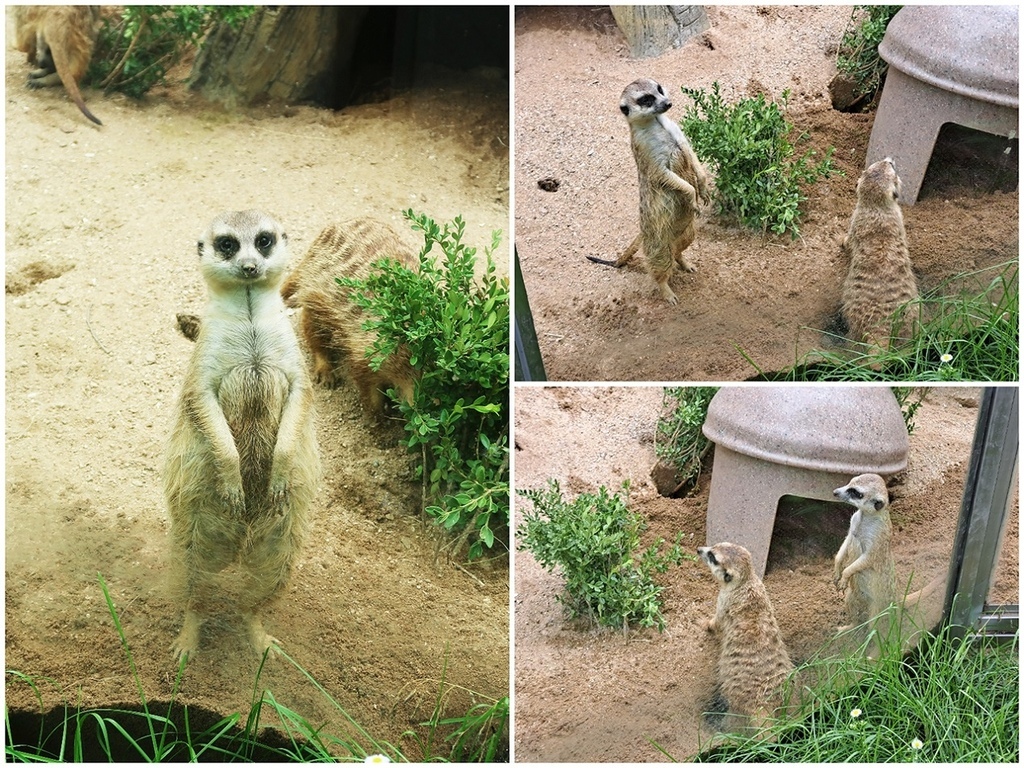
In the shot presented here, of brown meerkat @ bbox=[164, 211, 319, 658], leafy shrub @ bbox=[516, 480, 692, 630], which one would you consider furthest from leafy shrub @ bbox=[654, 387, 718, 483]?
brown meerkat @ bbox=[164, 211, 319, 658]

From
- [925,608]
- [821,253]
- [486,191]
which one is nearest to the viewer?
[821,253]

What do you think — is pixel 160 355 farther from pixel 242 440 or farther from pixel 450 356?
pixel 450 356

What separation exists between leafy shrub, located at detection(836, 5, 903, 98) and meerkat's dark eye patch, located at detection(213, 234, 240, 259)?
142 centimetres

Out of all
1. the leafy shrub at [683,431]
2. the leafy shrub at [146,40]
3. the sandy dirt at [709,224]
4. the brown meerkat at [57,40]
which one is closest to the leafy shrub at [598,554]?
the leafy shrub at [683,431]

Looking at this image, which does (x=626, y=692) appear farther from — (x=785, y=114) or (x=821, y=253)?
(x=785, y=114)

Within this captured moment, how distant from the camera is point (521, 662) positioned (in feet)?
8.34

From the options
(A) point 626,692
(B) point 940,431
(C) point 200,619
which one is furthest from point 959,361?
(C) point 200,619

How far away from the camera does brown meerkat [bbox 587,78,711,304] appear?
7.28 feet

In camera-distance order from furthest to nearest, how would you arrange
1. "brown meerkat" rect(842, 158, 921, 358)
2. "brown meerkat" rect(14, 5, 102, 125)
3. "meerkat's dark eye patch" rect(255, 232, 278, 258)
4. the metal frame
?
1. the metal frame
2. "brown meerkat" rect(14, 5, 102, 125)
3. "meerkat's dark eye patch" rect(255, 232, 278, 258)
4. "brown meerkat" rect(842, 158, 921, 358)

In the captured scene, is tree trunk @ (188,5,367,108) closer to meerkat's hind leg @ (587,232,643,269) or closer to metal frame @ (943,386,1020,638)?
meerkat's hind leg @ (587,232,643,269)

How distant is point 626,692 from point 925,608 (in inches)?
33.2

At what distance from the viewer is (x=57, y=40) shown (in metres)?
2.41

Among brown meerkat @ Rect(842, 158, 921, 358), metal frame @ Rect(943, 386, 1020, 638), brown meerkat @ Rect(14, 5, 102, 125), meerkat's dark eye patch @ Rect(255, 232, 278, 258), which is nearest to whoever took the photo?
brown meerkat @ Rect(842, 158, 921, 358)

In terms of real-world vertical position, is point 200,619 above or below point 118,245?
below
